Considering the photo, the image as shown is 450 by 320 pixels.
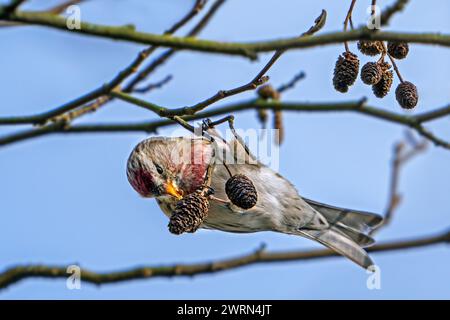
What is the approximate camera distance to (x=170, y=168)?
13.6 feet

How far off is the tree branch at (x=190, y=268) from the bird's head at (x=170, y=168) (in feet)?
1.57

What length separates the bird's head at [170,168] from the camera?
13.2 ft

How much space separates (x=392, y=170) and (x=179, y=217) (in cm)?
181

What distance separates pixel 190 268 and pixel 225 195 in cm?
72

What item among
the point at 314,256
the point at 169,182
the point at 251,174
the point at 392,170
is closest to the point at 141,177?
the point at 169,182

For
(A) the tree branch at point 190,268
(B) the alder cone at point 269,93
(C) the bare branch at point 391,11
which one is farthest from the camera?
(B) the alder cone at point 269,93

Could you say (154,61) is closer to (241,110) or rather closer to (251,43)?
(241,110)

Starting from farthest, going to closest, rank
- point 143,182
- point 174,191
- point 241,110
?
point 143,182 < point 174,191 < point 241,110

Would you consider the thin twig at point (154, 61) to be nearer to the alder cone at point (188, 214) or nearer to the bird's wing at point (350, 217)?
the alder cone at point (188, 214)

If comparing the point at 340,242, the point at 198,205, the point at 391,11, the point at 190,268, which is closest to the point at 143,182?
the point at 190,268

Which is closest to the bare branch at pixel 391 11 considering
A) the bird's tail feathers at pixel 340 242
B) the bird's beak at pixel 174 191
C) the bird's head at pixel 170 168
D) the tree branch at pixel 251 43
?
the tree branch at pixel 251 43

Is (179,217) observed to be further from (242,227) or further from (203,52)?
(242,227)

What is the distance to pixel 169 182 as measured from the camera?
4.07 metres

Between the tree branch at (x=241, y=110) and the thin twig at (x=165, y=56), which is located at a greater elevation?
the thin twig at (x=165, y=56)
